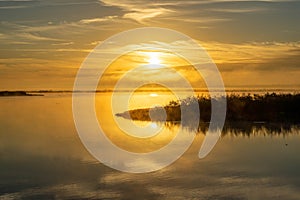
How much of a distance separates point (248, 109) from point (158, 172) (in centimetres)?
1701

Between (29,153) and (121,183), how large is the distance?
619 centimetres

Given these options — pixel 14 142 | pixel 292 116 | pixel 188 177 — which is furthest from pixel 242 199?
pixel 292 116

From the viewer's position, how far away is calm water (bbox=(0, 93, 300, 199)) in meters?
13.1

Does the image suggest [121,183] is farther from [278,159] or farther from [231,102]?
[231,102]

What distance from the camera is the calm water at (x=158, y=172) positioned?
13070 mm

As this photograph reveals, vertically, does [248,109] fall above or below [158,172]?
above

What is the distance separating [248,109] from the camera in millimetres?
31750

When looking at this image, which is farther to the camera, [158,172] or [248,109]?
[248,109]

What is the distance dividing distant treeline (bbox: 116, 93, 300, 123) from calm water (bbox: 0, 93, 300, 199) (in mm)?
6653

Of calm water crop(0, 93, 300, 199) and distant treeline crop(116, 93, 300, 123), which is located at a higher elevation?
distant treeline crop(116, 93, 300, 123)

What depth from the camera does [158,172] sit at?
51.4 feet

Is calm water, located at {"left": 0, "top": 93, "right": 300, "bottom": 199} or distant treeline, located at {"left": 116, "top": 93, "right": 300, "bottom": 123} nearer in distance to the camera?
calm water, located at {"left": 0, "top": 93, "right": 300, "bottom": 199}

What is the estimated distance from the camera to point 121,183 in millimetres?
14039

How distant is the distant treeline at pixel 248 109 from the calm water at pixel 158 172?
6653 millimetres
